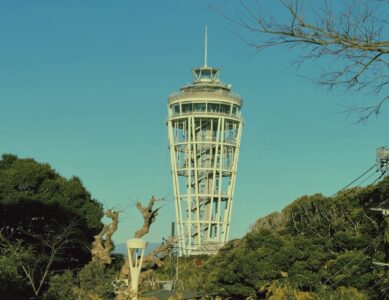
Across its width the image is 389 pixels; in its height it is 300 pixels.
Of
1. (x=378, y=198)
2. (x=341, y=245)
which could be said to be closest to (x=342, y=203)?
(x=378, y=198)

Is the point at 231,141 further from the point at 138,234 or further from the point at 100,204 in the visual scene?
the point at 138,234

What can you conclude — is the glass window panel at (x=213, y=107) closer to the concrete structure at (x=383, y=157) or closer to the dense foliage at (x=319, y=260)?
the dense foliage at (x=319, y=260)

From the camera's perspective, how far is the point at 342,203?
33406 millimetres

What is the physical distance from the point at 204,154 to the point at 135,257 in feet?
135

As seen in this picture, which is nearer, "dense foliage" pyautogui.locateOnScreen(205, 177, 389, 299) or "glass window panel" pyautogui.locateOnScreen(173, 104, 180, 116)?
"dense foliage" pyautogui.locateOnScreen(205, 177, 389, 299)

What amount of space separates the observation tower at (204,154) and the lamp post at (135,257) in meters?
38.3

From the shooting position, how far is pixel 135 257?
759 inches

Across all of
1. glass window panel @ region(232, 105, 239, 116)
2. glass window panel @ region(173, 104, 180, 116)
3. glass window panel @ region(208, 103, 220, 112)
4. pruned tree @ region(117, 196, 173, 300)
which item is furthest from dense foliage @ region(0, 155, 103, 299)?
glass window panel @ region(232, 105, 239, 116)

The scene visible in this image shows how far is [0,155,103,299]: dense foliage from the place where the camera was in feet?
95.4

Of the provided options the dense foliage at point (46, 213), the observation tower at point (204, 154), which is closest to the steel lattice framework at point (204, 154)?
the observation tower at point (204, 154)

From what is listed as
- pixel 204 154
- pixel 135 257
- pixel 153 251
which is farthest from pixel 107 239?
pixel 204 154

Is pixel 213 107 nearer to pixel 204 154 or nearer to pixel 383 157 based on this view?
pixel 204 154

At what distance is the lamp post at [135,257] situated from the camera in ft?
59.1

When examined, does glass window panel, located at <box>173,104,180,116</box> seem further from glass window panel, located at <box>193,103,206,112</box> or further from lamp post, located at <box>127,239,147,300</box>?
lamp post, located at <box>127,239,147,300</box>
